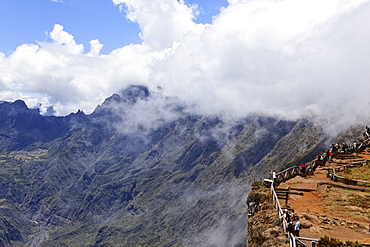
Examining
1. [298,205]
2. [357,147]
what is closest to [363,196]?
[298,205]

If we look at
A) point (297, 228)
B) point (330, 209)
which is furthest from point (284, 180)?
point (297, 228)

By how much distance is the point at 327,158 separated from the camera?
7825cm

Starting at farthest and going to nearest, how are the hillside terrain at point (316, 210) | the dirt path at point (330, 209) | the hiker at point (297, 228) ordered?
the dirt path at point (330, 209) → the hillside terrain at point (316, 210) → the hiker at point (297, 228)

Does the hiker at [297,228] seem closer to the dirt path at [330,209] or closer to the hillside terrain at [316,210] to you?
the hillside terrain at [316,210]

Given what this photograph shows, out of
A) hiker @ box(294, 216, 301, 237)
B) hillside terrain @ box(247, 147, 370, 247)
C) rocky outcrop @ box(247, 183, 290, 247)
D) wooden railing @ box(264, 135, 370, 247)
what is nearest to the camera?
wooden railing @ box(264, 135, 370, 247)

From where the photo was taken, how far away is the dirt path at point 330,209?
35938 millimetres

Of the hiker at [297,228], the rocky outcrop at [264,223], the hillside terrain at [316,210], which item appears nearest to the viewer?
the hiker at [297,228]

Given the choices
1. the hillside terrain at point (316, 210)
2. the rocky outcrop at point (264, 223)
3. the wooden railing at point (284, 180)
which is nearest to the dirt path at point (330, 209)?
the hillside terrain at point (316, 210)

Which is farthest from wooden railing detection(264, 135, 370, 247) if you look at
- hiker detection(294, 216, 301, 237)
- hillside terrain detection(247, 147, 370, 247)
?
hiker detection(294, 216, 301, 237)

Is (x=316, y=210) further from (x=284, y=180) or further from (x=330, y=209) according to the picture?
(x=284, y=180)

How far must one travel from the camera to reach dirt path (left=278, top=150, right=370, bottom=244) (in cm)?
3594

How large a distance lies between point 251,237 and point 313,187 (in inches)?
762

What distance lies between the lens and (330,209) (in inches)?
1710

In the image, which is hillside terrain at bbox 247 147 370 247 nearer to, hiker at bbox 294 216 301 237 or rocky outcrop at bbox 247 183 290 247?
rocky outcrop at bbox 247 183 290 247
